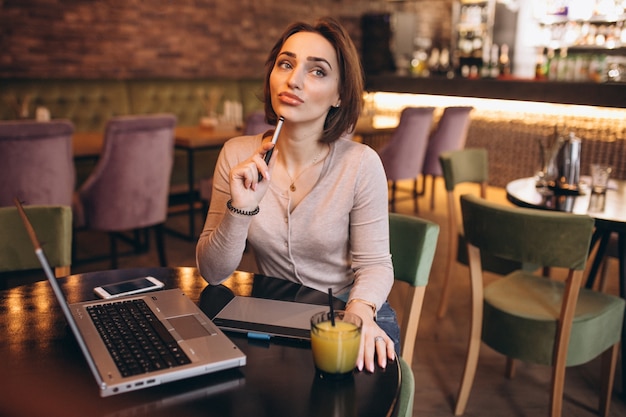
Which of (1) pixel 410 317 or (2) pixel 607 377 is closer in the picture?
(1) pixel 410 317

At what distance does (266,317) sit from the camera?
113 centimetres

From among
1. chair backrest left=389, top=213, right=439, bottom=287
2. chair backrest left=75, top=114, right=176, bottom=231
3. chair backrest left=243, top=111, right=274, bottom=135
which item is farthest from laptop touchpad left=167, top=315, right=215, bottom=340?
chair backrest left=243, top=111, right=274, bottom=135

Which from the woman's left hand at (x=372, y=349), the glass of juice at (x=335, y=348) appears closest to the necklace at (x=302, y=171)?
the woman's left hand at (x=372, y=349)

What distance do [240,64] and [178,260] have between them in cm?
331

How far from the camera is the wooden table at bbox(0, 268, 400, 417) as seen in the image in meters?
0.82

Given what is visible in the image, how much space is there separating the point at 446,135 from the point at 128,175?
2.79 meters

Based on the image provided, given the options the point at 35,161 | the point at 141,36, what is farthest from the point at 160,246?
the point at 141,36

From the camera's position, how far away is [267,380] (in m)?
0.91

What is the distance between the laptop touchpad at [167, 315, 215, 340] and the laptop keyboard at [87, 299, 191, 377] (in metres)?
0.02

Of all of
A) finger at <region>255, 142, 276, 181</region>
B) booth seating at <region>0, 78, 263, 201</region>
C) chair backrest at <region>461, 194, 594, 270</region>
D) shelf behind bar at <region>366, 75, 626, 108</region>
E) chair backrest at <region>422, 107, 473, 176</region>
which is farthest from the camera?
chair backrest at <region>422, 107, 473, 176</region>

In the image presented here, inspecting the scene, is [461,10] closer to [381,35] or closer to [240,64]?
[381,35]

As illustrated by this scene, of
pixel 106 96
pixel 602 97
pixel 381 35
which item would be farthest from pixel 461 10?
pixel 106 96

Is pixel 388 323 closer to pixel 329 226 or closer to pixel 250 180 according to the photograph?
pixel 329 226

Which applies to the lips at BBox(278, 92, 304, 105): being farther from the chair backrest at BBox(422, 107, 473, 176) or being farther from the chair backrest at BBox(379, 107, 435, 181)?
the chair backrest at BBox(422, 107, 473, 176)
